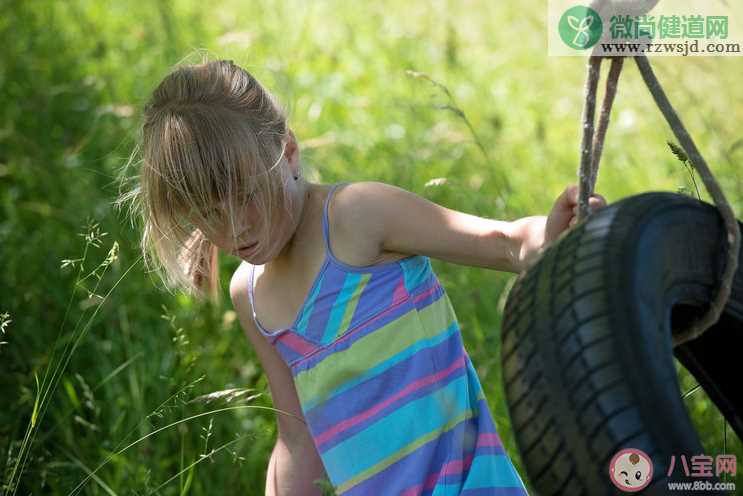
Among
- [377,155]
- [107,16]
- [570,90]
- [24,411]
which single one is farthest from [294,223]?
[107,16]

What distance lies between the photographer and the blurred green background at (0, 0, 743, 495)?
2.84 meters

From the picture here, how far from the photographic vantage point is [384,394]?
2098 mm

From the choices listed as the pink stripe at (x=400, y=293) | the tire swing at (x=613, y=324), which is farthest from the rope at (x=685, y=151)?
the pink stripe at (x=400, y=293)

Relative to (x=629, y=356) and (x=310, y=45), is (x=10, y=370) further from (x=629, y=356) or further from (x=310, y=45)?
(x=310, y=45)

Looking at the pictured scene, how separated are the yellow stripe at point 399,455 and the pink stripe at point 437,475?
0.21 feet

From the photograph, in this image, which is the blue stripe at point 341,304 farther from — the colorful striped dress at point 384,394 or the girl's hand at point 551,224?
the girl's hand at point 551,224

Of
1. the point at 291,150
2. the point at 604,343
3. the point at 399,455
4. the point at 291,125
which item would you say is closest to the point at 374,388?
the point at 399,455

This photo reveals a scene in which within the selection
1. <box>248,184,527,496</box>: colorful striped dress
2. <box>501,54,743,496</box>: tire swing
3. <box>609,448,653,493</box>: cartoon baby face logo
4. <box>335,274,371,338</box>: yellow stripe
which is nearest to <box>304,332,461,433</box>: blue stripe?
<box>248,184,527,496</box>: colorful striped dress

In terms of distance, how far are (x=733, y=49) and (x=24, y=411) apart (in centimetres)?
323

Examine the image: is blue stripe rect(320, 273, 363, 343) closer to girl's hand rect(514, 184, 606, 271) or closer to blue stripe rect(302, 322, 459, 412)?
blue stripe rect(302, 322, 459, 412)

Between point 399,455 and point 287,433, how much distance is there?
376 millimetres

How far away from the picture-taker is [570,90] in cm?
527

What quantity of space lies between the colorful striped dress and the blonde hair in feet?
0.54

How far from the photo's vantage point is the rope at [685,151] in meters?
1.57
